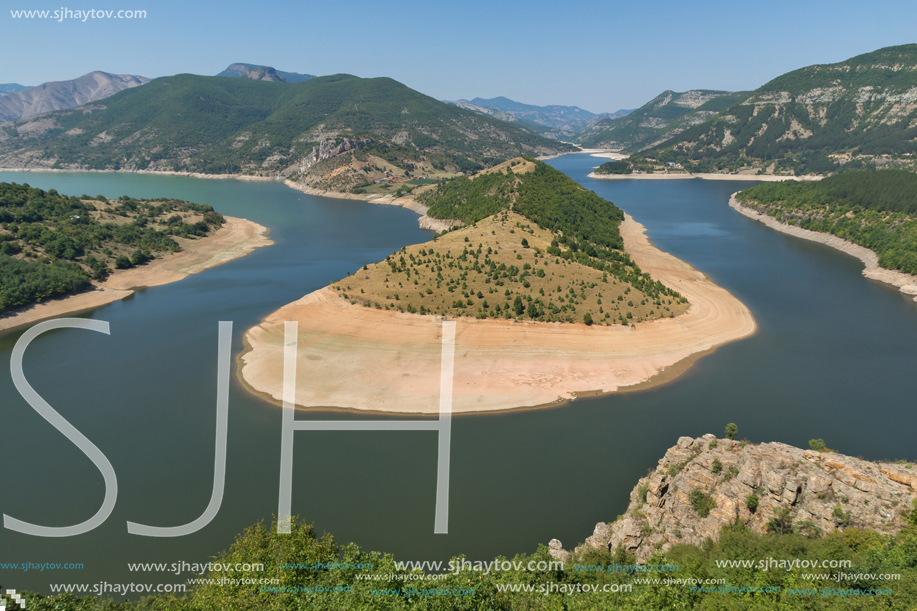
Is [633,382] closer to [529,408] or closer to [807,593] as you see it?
[529,408]

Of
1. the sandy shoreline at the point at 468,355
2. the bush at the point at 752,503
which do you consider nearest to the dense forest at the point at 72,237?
the sandy shoreline at the point at 468,355

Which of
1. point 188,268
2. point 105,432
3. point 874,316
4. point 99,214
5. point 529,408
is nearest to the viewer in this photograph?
point 105,432

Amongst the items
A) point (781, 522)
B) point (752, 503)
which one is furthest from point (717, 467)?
point (781, 522)

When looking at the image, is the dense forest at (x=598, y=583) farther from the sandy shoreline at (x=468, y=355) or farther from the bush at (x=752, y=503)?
the sandy shoreline at (x=468, y=355)

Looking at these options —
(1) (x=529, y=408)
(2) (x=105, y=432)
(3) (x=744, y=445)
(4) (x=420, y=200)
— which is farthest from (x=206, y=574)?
(4) (x=420, y=200)

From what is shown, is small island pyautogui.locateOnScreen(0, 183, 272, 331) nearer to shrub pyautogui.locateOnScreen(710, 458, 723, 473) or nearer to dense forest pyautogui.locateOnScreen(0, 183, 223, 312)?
dense forest pyautogui.locateOnScreen(0, 183, 223, 312)

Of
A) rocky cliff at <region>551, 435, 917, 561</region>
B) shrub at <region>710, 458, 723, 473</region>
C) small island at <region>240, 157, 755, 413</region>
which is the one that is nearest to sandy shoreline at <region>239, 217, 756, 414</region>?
small island at <region>240, 157, 755, 413</region>
